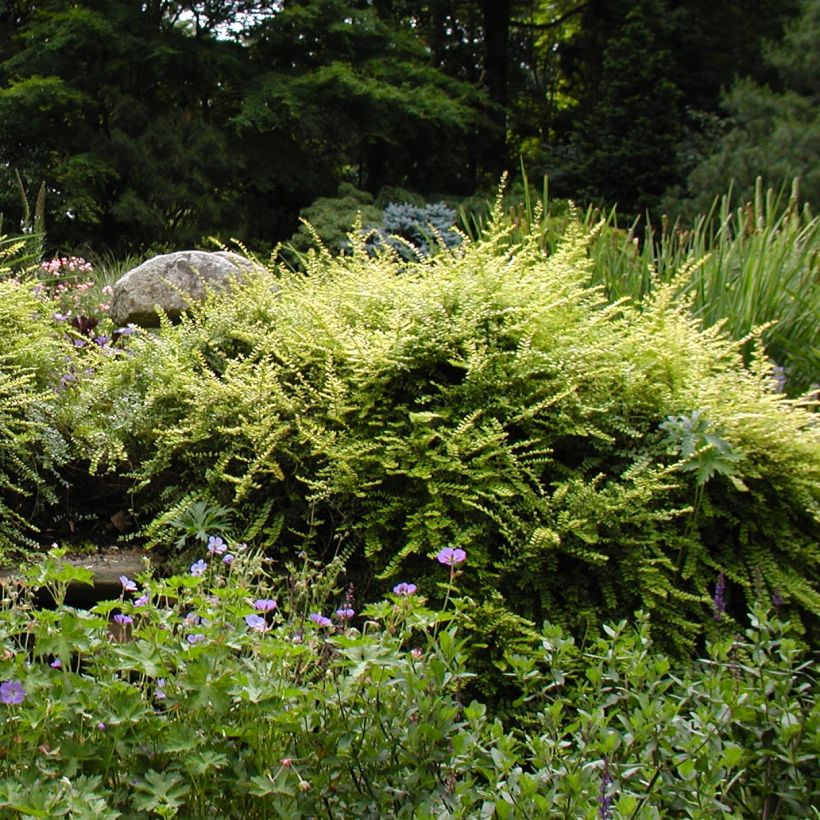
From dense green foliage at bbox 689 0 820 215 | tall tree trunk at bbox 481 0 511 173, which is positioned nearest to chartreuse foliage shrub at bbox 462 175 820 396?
dense green foliage at bbox 689 0 820 215

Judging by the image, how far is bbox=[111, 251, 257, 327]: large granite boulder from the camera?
5934mm

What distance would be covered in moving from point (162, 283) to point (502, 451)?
3.96 m

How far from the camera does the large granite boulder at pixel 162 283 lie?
593cm

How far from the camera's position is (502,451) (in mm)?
2510

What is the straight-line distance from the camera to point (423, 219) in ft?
37.7

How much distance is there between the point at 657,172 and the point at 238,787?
14003 mm

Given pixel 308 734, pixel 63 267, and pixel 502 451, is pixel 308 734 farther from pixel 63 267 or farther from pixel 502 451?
pixel 63 267

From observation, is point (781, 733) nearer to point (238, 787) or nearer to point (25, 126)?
point (238, 787)

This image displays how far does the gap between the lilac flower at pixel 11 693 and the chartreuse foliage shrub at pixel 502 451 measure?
1070mm

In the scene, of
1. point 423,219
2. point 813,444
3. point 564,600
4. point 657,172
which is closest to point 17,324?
point 564,600

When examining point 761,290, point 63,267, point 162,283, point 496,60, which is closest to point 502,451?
point 761,290

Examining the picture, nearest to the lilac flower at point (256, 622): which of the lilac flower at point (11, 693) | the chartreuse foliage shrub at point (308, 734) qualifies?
the chartreuse foliage shrub at point (308, 734)

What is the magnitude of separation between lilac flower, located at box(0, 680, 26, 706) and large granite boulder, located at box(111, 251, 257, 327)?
451 cm

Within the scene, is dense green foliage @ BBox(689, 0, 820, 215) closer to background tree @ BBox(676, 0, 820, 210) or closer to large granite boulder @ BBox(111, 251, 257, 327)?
background tree @ BBox(676, 0, 820, 210)
